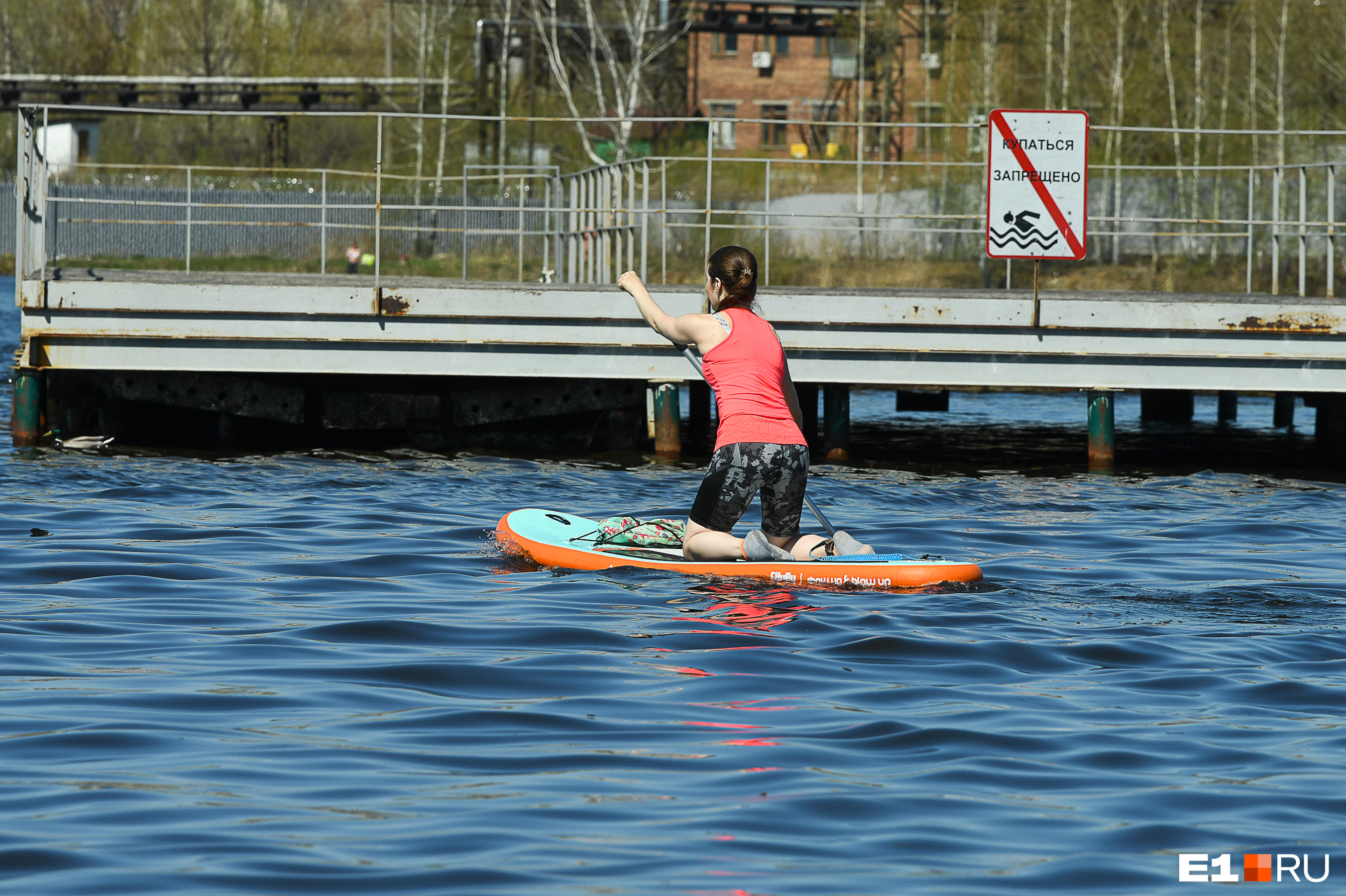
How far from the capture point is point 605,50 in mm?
40875

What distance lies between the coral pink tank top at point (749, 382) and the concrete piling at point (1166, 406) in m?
12.4

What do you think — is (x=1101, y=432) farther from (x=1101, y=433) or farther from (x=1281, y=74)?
(x=1281, y=74)

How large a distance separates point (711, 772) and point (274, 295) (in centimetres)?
935

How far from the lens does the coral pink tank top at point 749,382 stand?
23.2 feet

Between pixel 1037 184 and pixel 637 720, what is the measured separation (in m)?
8.89

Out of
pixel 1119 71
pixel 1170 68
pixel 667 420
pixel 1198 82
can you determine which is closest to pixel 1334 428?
pixel 667 420

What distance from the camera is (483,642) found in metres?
6.14

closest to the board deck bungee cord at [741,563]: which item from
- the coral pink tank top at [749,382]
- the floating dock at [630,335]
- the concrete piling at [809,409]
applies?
the coral pink tank top at [749,382]

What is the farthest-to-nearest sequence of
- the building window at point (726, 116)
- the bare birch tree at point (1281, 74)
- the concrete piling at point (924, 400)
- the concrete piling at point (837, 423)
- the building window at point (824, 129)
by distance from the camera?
the building window at point (726, 116) → the building window at point (824, 129) → the bare birch tree at point (1281, 74) → the concrete piling at point (924, 400) → the concrete piling at point (837, 423)

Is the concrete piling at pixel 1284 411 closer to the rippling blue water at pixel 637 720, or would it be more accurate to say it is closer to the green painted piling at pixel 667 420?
the green painted piling at pixel 667 420

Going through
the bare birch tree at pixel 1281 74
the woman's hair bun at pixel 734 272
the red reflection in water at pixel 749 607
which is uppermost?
the bare birch tree at pixel 1281 74

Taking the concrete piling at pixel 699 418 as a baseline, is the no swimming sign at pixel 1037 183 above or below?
above

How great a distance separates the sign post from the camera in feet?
41.5

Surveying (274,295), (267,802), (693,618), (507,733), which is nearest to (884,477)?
(274,295)
